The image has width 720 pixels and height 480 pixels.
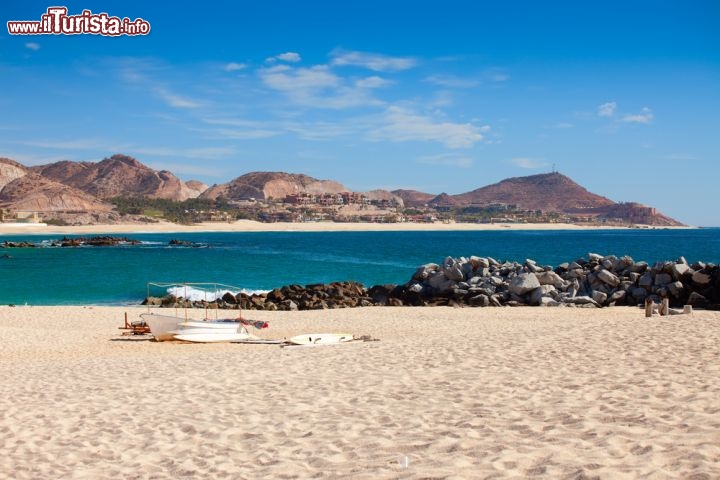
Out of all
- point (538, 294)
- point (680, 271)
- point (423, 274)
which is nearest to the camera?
point (680, 271)

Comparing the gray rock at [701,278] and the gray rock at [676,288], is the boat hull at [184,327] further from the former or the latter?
the gray rock at [701,278]

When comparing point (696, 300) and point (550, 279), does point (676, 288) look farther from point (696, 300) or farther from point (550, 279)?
point (550, 279)

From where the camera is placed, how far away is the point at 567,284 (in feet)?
97.6

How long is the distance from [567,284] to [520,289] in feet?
9.84

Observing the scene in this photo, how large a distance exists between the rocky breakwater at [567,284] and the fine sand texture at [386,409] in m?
10.6

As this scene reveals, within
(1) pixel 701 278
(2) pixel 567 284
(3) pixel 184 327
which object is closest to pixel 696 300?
(1) pixel 701 278

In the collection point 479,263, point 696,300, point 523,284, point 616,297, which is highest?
point 479,263

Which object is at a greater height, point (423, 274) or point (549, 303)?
point (423, 274)

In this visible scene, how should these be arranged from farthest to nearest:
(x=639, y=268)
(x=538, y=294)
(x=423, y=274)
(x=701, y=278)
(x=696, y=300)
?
(x=423, y=274) → (x=639, y=268) → (x=538, y=294) → (x=701, y=278) → (x=696, y=300)

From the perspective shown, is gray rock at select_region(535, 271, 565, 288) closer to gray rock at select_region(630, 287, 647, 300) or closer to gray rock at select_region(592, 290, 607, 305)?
gray rock at select_region(592, 290, 607, 305)

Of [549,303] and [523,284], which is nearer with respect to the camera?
[549,303]

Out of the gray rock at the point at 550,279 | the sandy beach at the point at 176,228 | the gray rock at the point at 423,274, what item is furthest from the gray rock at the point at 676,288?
the sandy beach at the point at 176,228

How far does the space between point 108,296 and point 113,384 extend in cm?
2482

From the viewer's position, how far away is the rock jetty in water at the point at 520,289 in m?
26.7
